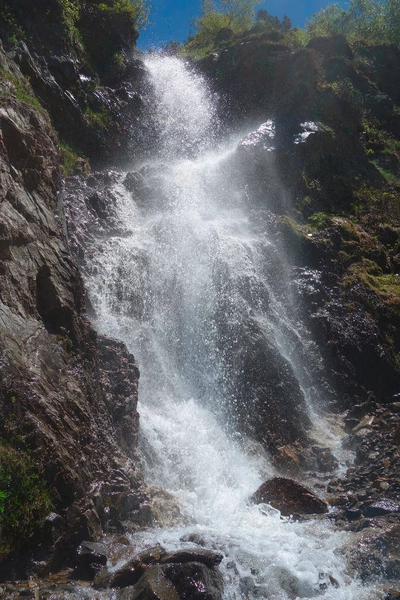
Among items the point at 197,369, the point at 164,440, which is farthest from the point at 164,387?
the point at 164,440

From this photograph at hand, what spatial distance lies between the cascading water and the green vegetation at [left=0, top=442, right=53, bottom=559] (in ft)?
5.95

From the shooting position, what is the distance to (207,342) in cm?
1434

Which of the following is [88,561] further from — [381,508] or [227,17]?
[227,17]

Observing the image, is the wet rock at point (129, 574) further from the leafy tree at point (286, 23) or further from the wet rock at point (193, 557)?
the leafy tree at point (286, 23)

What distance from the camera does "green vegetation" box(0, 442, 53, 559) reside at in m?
5.71

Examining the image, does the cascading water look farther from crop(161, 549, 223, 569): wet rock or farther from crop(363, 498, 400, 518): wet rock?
crop(363, 498, 400, 518): wet rock

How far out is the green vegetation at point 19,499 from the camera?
18.7ft

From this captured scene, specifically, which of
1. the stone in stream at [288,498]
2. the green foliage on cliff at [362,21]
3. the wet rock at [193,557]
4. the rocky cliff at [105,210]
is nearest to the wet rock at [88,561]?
the rocky cliff at [105,210]

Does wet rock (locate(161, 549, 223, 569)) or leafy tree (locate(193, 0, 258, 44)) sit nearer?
wet rock (locate(161, 549, 223, 569))

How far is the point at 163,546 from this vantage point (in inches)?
280

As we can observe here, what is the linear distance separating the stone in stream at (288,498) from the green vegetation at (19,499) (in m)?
4.89

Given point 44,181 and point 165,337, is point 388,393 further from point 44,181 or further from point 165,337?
point 44,181

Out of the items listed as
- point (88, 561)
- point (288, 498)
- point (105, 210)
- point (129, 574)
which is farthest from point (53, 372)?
point (105, 210)

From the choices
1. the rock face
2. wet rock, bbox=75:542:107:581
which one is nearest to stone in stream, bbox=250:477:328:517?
the rock face
